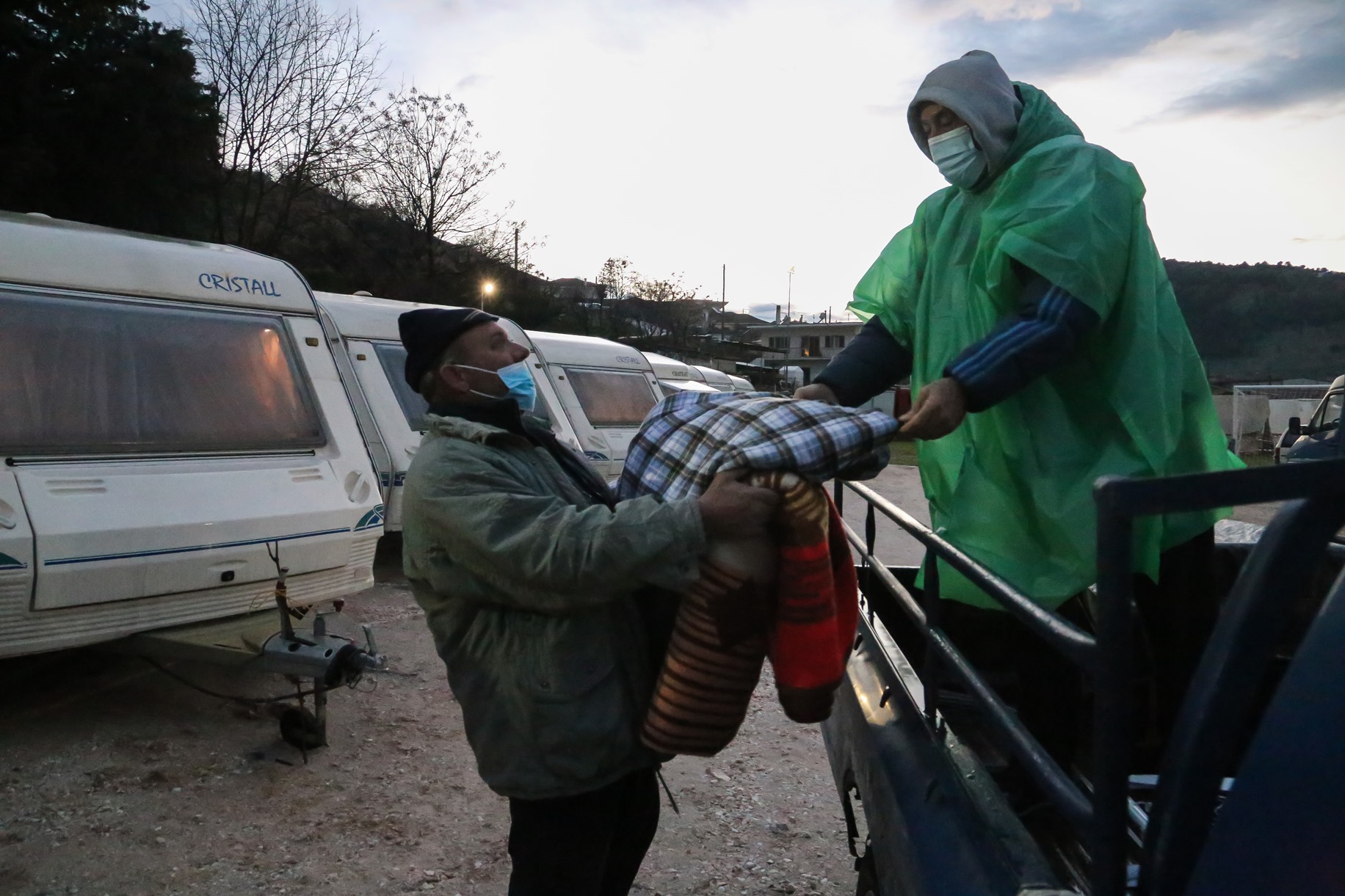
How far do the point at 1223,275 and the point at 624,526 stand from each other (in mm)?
2767

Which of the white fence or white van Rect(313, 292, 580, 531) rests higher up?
white van Rect(313, 292, 580, 531)

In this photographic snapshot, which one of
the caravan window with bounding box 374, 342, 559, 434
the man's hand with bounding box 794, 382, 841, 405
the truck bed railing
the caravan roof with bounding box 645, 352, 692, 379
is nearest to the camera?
the truck bed railing

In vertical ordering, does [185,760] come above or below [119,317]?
below

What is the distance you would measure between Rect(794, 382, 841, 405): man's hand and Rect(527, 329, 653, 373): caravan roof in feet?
29.4

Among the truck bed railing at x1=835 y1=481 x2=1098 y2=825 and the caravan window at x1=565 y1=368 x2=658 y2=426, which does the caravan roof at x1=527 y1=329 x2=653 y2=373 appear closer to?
the caravan window at x1=565 y1=368 x2=658 y2=426

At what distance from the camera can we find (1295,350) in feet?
16.5

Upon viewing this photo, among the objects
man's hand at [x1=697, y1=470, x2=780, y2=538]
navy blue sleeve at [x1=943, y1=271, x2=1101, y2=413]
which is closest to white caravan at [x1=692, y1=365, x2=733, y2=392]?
navy blue sleeve at [x1=943, y1=271, x2=1101, y2=413]

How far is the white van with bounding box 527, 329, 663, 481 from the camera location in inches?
439

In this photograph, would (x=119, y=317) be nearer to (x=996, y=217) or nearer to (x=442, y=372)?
(x=442, y=372)

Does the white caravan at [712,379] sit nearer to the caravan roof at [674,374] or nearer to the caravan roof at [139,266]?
the caravan roof at [674,374]

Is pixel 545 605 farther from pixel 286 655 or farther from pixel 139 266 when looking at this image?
pixel 139 266

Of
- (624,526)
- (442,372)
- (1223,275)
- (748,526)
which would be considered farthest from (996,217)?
(1223,275)

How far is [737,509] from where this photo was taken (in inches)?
74.3

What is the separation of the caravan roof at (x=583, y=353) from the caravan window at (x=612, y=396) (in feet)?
0.35
